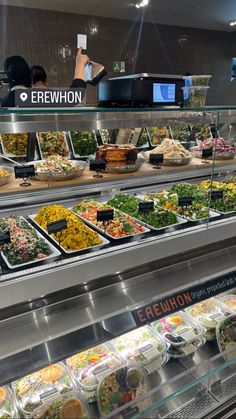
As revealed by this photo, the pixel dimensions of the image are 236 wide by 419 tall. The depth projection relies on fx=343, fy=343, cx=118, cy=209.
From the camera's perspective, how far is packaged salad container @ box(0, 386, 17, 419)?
138 centimetres

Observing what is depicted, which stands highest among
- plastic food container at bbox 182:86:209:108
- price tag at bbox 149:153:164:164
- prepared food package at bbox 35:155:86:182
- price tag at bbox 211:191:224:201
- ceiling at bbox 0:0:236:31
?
ceiling at bbox 0:0:236:31

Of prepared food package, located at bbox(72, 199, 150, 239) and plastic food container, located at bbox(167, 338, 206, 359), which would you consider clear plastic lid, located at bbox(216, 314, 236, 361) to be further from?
prepared food package, located at bbox(72, 199, 150, 239)

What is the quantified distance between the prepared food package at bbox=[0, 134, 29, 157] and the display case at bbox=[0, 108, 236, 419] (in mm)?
422

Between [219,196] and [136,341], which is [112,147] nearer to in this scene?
[219,196]

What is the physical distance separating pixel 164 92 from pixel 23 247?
98 centimetres

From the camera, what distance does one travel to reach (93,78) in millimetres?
1790

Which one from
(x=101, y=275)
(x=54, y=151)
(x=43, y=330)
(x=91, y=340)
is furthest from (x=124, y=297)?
(x=54, y=151)

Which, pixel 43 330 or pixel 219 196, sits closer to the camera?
pixel 43 330

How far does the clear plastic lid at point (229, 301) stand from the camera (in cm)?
201

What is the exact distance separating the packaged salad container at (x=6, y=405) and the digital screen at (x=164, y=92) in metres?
1.46

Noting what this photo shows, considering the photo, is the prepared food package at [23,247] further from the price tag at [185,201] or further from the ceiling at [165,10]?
the ceiling at [165,10]

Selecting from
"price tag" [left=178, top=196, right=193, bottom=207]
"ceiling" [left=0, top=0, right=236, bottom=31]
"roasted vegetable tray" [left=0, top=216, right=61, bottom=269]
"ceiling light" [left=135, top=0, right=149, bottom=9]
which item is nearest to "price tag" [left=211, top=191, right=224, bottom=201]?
"price tag" [left=178, top=196, right=193, bottom=207]

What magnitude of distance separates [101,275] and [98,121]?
69 cm

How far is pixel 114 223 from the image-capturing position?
1.82 m
